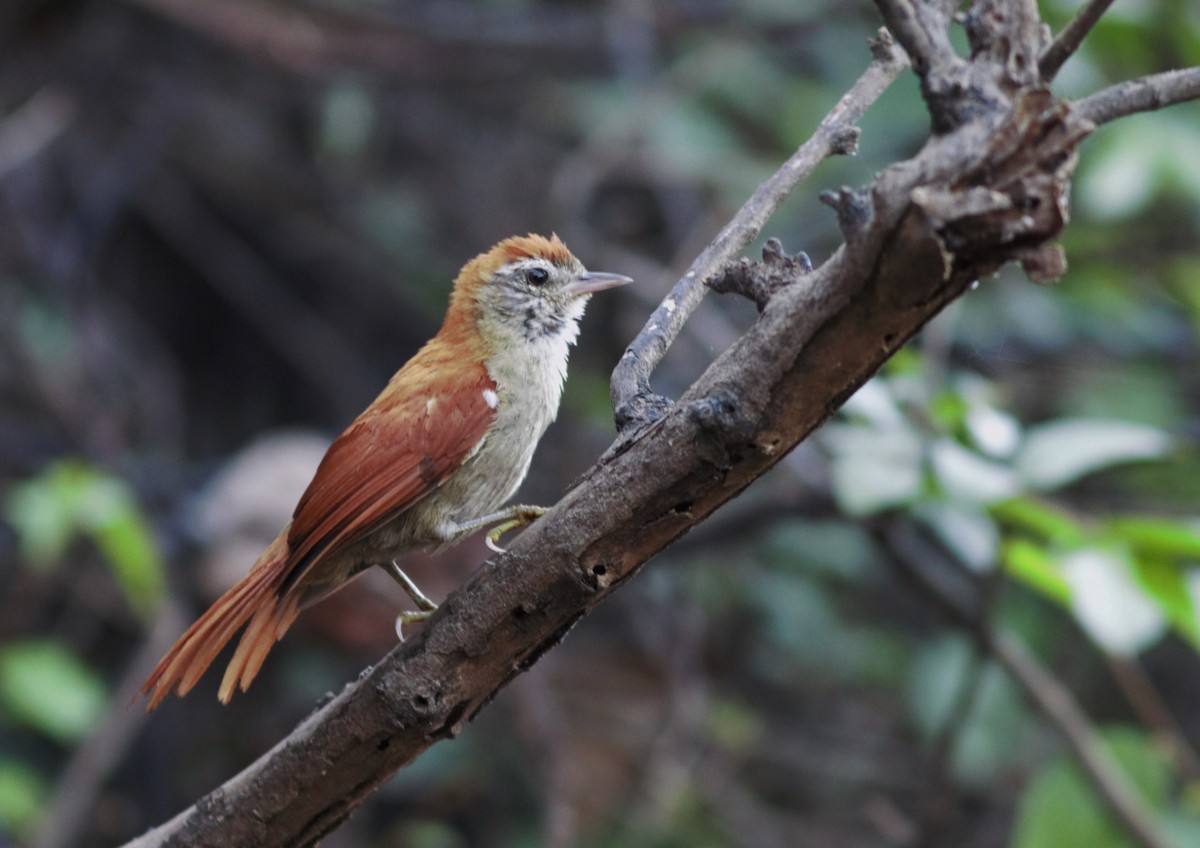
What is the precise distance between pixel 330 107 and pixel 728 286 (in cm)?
454

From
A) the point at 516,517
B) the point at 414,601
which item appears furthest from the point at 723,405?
the point at 414,601

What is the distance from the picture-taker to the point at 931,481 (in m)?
2.93

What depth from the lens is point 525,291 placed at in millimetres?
3211

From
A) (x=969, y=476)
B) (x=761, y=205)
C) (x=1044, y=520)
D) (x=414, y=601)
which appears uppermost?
(x=761, y=205)

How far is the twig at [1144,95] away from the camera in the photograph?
148 centimetres

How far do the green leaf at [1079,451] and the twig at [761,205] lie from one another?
1198 mm

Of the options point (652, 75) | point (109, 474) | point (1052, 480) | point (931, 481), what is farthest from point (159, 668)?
point (652, 75)

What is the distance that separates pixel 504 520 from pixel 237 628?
0.57 metres

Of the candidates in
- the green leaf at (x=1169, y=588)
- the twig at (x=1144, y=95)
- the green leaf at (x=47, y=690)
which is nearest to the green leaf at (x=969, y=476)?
the green leaf at (x=1169, y=588)

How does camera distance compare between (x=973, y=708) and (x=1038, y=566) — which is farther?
(x=973, y=708)

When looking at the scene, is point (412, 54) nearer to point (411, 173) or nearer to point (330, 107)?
point (330, 107)

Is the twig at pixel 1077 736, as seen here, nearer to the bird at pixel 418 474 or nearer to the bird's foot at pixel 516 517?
the bird at pixel 418 474

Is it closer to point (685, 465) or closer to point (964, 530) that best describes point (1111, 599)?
point (964, 530)

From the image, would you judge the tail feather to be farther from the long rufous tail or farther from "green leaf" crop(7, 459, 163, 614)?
"green leaf" crop(7, 459, 163, 614)
